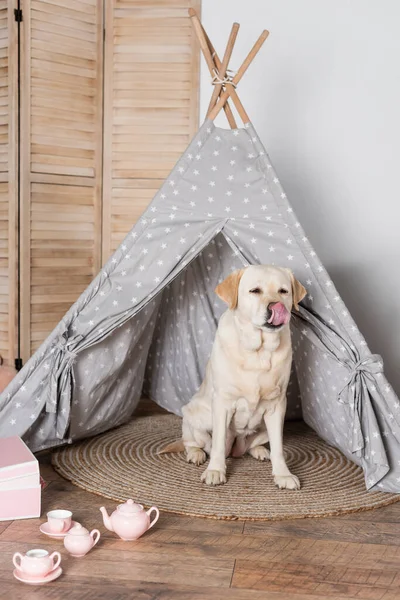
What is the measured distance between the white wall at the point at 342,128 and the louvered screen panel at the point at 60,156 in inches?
33.9

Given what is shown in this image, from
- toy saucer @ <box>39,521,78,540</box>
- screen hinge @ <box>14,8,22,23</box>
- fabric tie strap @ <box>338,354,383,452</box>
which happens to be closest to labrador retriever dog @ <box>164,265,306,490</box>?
fabric tie strap @ <box>338,354,383,452</box>

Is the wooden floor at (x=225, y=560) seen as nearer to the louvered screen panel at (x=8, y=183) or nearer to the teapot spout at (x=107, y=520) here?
the teapot spout at (x=107, y=520)

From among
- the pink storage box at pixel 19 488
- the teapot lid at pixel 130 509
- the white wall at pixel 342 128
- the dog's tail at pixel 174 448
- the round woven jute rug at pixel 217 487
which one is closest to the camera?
the teapot lid at pixel 130 509

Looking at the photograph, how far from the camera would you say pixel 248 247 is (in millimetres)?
2600

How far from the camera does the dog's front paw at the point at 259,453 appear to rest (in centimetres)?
270

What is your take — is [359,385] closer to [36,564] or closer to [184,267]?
[184,267]

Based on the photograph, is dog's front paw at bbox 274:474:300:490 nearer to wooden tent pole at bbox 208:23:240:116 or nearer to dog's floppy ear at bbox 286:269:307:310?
dog's floppy ear at bbox 286:269:307:310

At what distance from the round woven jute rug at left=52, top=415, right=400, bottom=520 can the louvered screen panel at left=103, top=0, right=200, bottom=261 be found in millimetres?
1539

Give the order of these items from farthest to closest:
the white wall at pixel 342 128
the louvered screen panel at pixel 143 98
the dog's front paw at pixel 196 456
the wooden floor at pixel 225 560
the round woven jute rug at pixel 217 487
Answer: the louvered screen panel at pixel 143 98 < the white wall at pixel 342 128 < the dog's front paw at pixel 196 456 < the round woven jute rug at pixel 217 487 < the wooden floor at pixel 225 560

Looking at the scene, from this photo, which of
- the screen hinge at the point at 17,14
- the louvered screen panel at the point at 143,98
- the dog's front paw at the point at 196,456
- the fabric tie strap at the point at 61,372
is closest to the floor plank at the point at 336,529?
the dog's front paw at the point at 196,456

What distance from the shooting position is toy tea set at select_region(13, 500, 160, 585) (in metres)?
1.69

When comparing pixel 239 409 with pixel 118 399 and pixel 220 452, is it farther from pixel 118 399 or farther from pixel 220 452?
pixel 118 399

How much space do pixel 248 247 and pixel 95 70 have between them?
1862 millimetres

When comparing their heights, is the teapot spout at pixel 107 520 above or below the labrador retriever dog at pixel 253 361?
below
